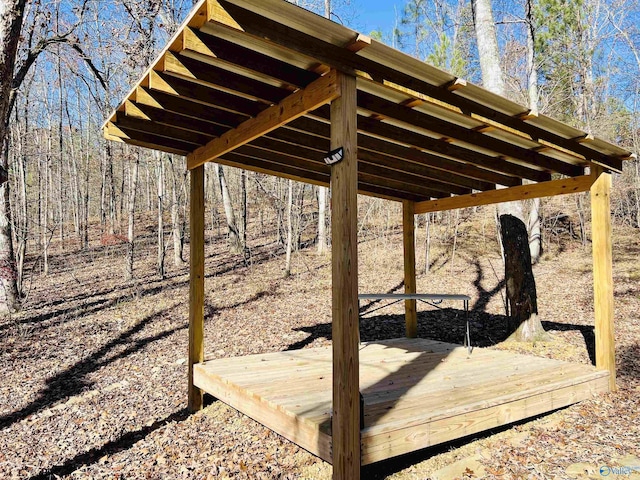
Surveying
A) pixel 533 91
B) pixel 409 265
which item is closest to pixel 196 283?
pixel 409 265

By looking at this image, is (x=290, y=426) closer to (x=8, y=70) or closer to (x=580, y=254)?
(x=8, y=70)

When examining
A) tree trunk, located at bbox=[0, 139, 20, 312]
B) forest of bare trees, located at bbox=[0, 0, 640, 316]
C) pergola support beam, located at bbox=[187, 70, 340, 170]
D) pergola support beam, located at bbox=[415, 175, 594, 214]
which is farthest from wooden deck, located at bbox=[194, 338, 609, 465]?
tree trunk, located at bbox=[0, 139, 20, 312]

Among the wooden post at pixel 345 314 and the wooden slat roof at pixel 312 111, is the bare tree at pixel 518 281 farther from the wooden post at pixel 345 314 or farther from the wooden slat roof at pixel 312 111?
the wooden post at pixel 345 314

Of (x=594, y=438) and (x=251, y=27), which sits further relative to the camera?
(x=594, y=438)

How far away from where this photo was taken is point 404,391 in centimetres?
380

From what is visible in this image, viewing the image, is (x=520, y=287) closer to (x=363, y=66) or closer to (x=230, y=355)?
(x=230, y=355)

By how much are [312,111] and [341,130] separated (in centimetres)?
115

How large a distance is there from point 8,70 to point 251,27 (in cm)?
220

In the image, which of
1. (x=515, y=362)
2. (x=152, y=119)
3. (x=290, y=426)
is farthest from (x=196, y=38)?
(x=515, y=362)

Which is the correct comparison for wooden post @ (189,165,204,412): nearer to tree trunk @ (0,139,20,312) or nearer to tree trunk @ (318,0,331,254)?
tree trunk @ (0,139,20,312)

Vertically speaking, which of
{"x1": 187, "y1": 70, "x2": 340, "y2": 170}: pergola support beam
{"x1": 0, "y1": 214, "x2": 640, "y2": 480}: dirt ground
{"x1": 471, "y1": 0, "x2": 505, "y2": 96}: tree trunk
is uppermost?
{"x1": 471, "y1": 0, "x2": 505, "y2": 96}: tree trunk

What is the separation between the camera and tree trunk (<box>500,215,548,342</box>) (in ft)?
20.4

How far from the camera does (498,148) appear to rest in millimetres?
4449

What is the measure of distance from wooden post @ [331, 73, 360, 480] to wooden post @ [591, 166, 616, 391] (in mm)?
3296
